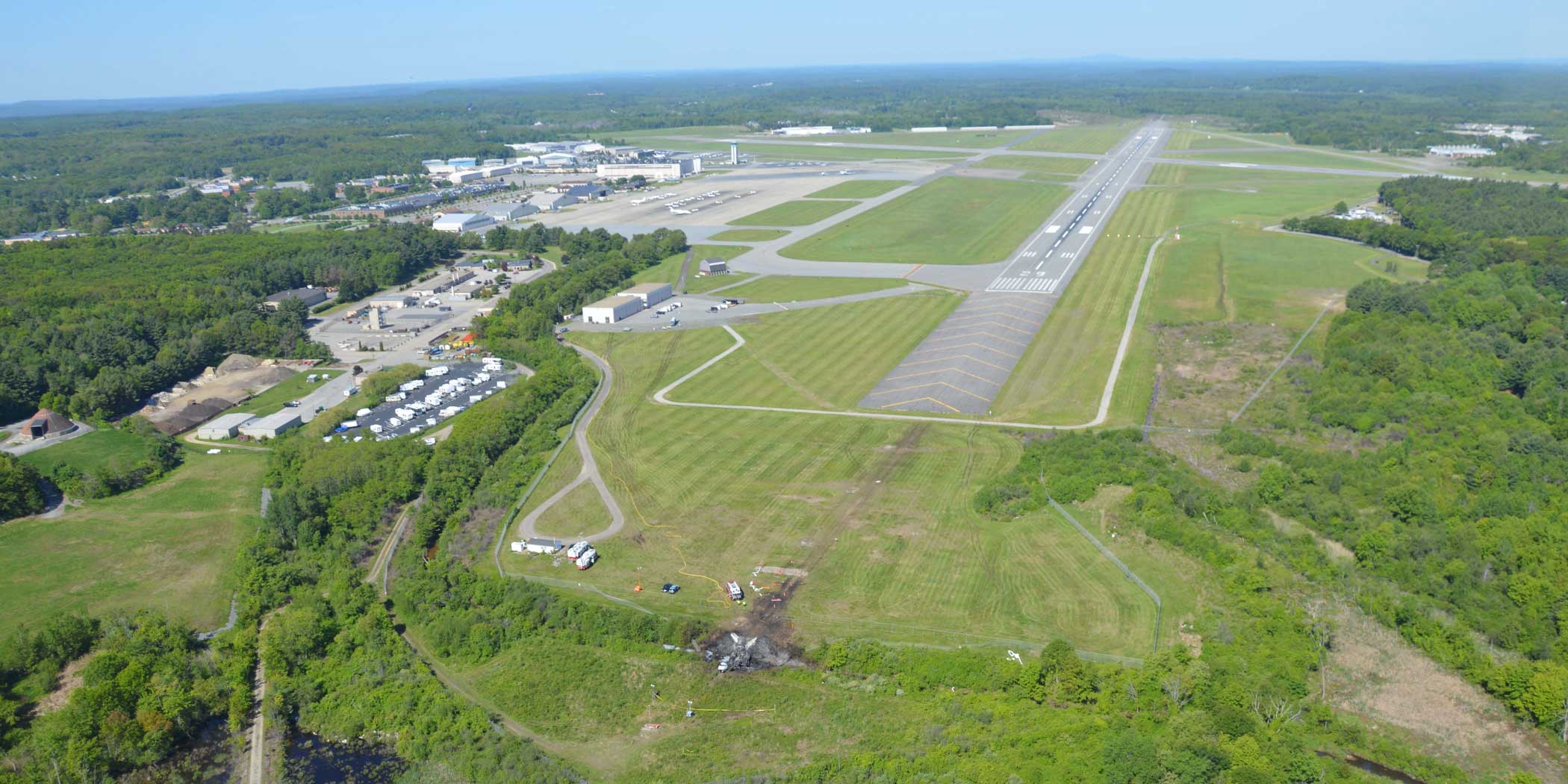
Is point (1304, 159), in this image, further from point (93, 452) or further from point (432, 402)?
point (93, 452)

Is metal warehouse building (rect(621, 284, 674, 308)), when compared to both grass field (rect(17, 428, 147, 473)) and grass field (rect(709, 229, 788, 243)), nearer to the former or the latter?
grass field (rect(709, 229, 788, 243))

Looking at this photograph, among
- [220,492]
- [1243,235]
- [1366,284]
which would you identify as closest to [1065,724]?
[220,492]

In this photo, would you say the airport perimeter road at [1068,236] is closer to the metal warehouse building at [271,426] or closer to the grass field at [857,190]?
the grass field at [857,190]

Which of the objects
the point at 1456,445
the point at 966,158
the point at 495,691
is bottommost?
the point at 495,691

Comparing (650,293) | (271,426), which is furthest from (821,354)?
(271,426)

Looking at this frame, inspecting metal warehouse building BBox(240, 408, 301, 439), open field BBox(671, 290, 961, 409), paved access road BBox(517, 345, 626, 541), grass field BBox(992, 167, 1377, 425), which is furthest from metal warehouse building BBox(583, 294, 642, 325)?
grass field BBox(992, 167, 1377, 425)

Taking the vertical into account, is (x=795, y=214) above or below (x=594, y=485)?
above

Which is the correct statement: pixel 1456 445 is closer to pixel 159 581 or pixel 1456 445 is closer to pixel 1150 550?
pixel 1150 550
